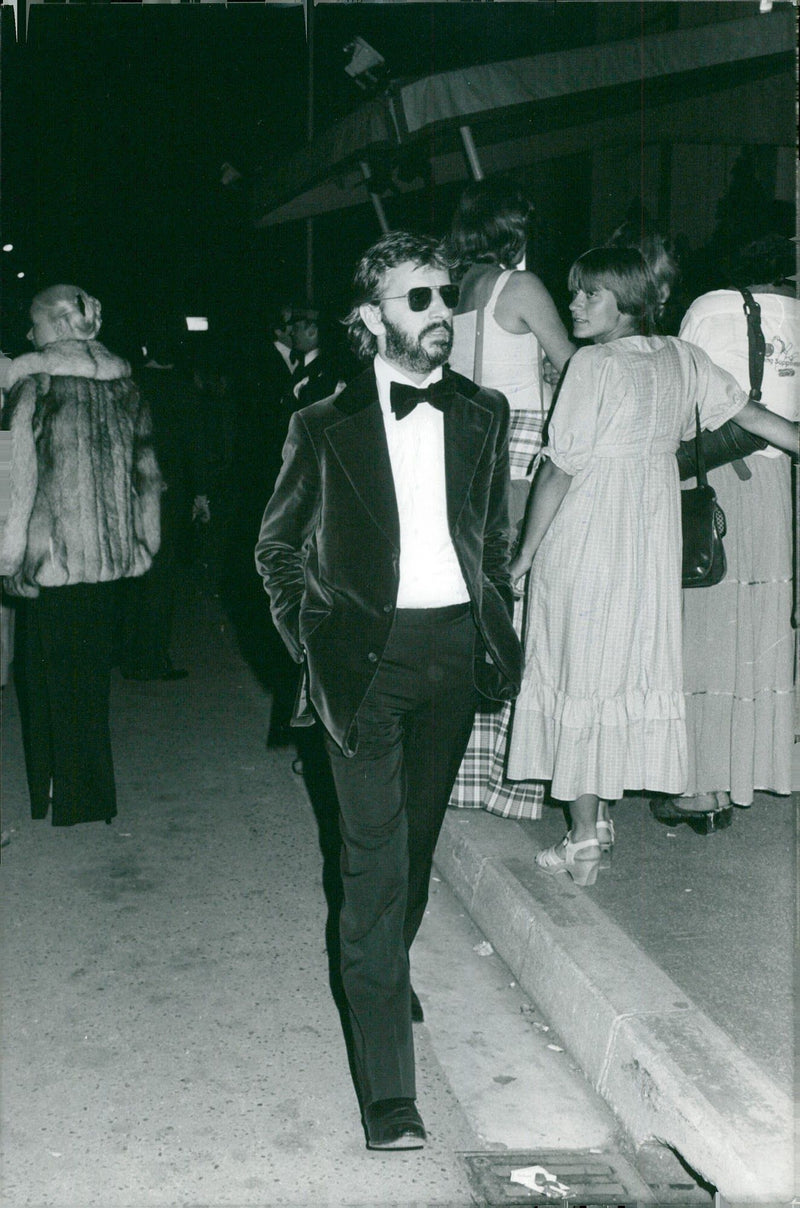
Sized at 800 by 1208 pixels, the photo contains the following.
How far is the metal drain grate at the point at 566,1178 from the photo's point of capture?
3.05 meters

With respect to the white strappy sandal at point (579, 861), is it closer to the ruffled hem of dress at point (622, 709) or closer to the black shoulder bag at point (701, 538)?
the ruffled hem of dress at point (622, 709)

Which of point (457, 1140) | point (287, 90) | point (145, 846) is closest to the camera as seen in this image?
point (457, 1140)

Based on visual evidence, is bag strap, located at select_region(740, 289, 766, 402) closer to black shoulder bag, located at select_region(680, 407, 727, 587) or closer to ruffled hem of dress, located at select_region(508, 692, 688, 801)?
black shoulder bag, located at select_region(680, 407, 727, 587)

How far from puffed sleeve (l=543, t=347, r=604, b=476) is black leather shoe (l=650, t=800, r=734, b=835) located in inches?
63.1

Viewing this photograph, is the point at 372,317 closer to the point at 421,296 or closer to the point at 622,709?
the point at 421,296

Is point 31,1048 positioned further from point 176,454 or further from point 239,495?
point 239,495

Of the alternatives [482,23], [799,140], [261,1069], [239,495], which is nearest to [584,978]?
[261,1069]

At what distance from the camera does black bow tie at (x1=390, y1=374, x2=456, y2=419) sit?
3.28 metres

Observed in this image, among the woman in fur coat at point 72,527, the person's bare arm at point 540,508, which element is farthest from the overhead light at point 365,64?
the person's bare arm at point 540,508

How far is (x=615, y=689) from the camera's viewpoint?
445cm

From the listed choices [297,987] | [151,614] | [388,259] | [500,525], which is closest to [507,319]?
[500,525]

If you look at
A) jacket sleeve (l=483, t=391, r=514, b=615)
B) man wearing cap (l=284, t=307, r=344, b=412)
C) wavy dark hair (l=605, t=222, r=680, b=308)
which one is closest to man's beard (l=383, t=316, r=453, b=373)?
jacket sleeve (l=483, t=391, r=514, b=615)

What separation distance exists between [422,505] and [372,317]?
0.49 m

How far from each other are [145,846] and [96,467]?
62.4 inches
